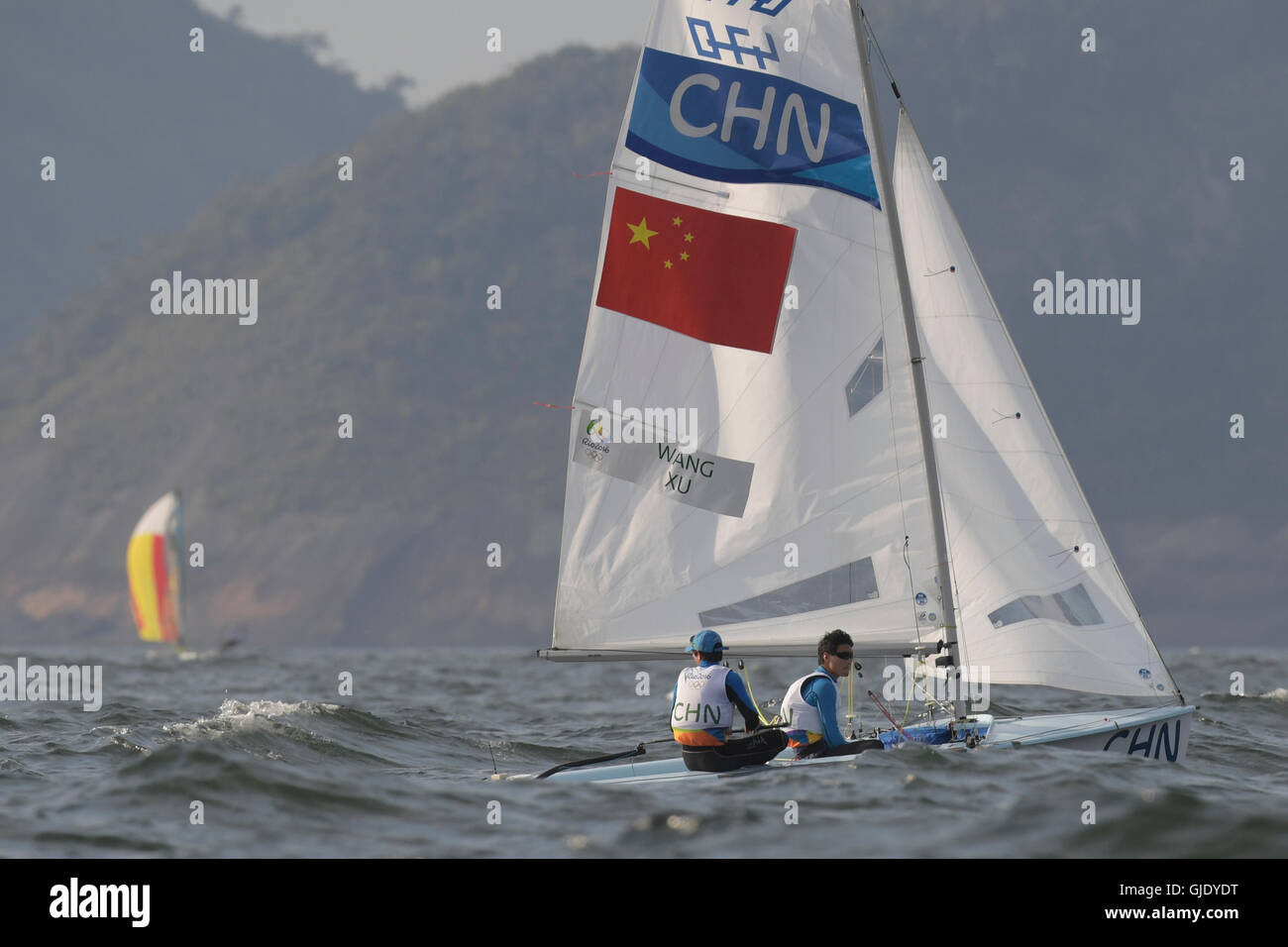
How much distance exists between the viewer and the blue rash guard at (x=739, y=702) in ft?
41.7

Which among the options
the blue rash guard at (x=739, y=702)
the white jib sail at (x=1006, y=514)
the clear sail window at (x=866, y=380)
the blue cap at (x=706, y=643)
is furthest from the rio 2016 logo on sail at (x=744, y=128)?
the blue rash guard at (x=739, y=702)

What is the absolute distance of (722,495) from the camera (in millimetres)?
14578

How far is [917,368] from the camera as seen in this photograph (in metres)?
14.1

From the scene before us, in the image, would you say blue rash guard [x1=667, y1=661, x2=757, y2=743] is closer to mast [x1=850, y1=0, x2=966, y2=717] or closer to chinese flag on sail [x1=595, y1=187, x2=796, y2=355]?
mast [x1=850, y1=0, x2=966, y2=717]

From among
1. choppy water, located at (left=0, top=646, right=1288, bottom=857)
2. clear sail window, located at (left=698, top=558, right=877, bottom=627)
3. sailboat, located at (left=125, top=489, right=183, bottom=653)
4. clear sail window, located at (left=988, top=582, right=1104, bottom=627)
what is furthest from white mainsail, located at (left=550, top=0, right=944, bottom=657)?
sailboat, located at (left=125, top=489, right=183, bottom=653)

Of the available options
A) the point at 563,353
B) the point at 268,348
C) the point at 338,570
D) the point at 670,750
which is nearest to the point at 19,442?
the point at 268,348

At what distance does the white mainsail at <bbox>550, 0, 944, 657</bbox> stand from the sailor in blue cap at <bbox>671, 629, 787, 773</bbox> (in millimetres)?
1391

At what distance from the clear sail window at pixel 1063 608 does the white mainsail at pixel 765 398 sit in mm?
788

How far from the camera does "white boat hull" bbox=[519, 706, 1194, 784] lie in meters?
13.1

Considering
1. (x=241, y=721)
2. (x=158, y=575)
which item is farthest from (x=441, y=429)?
(x=241, y=721)

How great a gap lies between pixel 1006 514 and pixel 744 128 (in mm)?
4256

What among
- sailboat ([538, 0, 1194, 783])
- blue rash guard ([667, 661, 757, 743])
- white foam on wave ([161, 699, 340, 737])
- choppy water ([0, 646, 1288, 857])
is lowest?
choppy water ([0, 646, 1288, 857])

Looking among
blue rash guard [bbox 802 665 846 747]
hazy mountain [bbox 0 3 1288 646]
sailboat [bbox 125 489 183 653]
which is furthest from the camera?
hazy mountain [bbox 0 3 1288 646]
